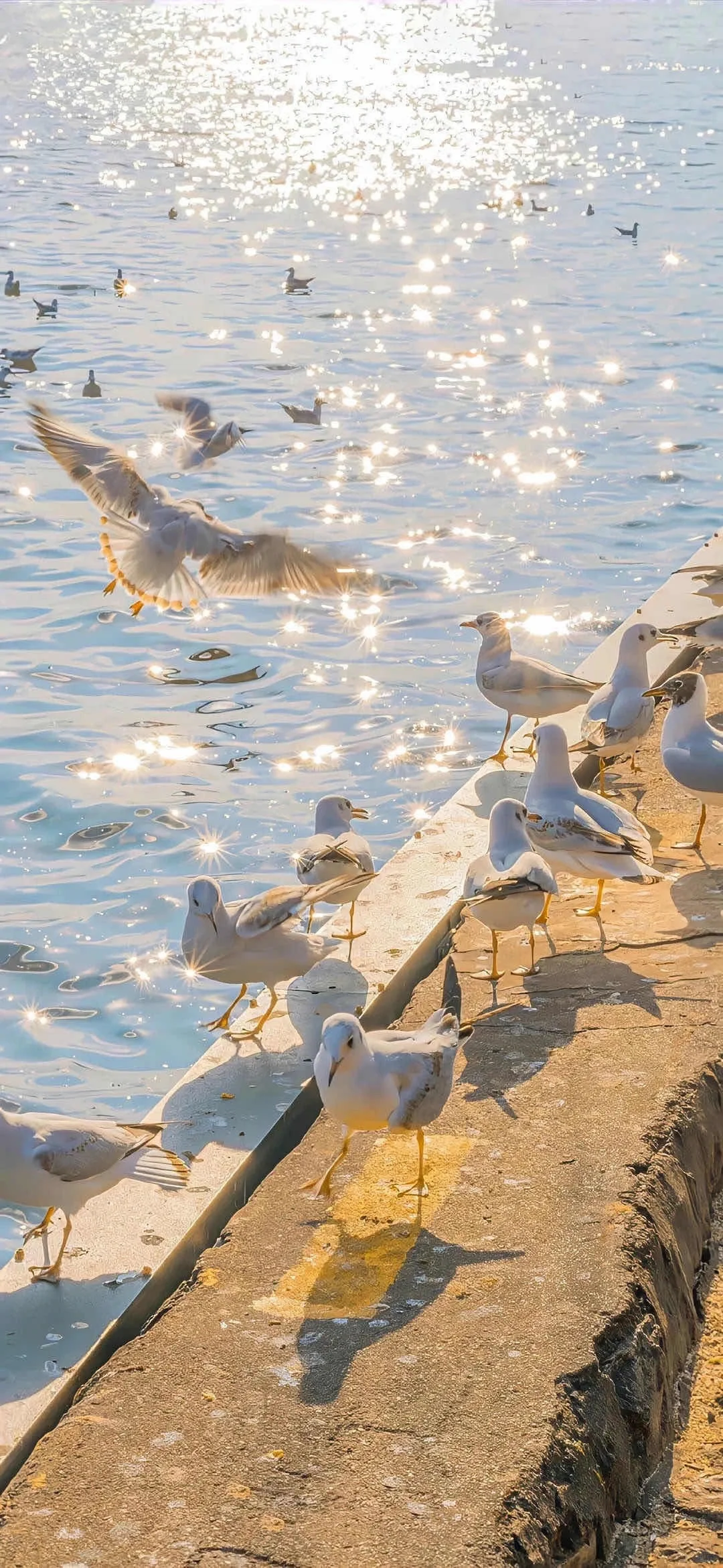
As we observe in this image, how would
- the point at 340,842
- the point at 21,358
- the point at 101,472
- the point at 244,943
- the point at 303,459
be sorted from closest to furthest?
1. the point at 244,943
2. the point at 340,842
3. the point at 101,472
4. the point at 303,459
5. the point at 21,358

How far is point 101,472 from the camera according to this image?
833 centimetres

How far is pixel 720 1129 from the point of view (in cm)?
467

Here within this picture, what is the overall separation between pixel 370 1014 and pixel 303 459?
998 cm

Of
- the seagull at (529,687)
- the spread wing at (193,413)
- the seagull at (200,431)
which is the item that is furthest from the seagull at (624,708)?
the spread wing at (193,413)

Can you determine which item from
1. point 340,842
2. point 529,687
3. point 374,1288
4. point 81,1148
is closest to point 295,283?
point 529,687

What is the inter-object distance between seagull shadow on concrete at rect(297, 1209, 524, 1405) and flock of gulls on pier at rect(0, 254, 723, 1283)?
245mm

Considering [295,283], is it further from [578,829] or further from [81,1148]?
[81,1148]

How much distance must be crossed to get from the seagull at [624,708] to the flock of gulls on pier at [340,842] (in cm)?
1

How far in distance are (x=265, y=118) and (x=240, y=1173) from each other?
36741 millimetres

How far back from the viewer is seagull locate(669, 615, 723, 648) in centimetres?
800

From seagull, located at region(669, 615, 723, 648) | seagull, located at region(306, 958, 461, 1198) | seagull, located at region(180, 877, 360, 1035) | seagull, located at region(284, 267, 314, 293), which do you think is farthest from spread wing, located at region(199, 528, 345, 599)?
seagull, located at region(284, 267, 314, 293)

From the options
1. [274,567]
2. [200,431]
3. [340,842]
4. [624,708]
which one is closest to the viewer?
[340,842]

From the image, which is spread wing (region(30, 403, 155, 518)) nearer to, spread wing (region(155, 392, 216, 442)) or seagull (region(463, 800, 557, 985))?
spread wing (region(155, 392, 216, 442))

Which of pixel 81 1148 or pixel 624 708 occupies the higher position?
pixel 624 708
